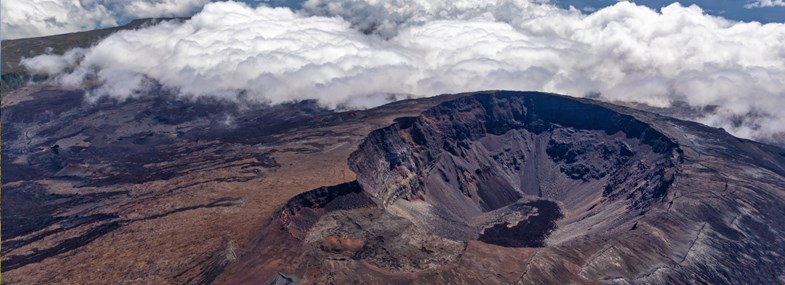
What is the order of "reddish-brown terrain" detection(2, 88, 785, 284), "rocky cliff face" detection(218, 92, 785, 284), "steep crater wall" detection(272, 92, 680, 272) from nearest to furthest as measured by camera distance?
"rocky cliff face" detection(218, 92, 785, 284) → "reddish-brown terrain" detection(2, 88, 785, 284) → "steep crater wall" detection(272, 92, 680, 272)

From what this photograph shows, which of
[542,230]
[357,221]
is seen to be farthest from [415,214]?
[357,221]

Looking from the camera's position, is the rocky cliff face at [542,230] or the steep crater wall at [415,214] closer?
the rocky cliff face at [542,230]

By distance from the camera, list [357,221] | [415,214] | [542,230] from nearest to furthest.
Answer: [357,221] → [415,214] → [542,230]

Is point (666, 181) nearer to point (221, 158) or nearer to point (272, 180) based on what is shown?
point (272, 180)

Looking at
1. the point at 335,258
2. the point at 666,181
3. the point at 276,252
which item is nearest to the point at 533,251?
the point at 335,258

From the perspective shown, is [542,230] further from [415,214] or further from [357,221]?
[357,221]

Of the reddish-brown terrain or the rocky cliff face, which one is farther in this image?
→ the reddish-brown terrain

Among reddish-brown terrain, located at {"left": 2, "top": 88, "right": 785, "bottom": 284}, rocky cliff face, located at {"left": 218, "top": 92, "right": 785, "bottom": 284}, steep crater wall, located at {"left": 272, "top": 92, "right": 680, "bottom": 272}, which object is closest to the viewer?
rocky cliff face, located at {"left": 218, "top": 92, "right": 785, "bottom": 284}

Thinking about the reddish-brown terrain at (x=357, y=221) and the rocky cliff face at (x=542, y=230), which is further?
the reddish-brown terrain at (x=357, y=221)

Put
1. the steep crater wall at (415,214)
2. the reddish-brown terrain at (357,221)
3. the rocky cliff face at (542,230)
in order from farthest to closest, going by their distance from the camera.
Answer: the steep crater wall at (415,214), the reddish-brown terrain at (357,221), the rocky cliff face at (542,230)

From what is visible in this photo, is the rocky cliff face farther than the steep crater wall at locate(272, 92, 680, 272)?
No

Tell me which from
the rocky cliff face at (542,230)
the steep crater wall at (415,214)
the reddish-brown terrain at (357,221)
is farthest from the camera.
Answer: the steep crater wall at (415,214)

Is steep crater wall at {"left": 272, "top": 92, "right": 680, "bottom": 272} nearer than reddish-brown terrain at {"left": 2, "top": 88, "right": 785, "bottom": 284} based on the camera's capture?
No
